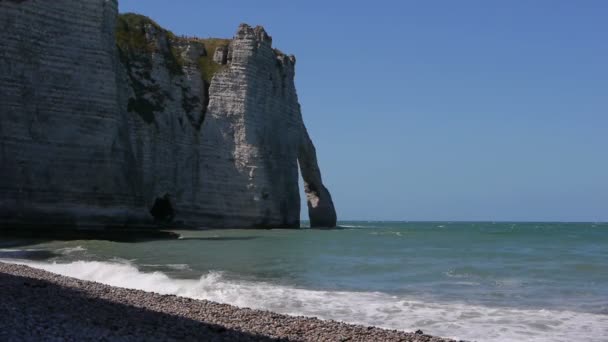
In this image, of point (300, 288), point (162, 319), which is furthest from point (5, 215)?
point (162, 319)

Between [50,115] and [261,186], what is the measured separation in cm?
1779

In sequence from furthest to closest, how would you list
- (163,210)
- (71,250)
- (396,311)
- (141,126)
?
(163,210) → (141,126) → (71,250) → (396,311)

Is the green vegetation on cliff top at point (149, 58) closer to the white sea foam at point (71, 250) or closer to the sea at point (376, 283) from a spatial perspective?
the sea at point (376, 283)

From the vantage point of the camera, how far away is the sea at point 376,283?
10266 mm

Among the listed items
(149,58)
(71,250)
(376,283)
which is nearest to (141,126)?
(149,58)

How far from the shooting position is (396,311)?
11078 millimetres

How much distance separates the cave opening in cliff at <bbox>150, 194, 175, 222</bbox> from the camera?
136ft

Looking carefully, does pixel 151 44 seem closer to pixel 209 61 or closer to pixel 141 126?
pixel 209 61

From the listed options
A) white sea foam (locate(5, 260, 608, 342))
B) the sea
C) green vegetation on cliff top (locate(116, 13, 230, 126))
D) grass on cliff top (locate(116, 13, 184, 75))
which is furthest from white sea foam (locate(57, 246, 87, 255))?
grass on cliff top (locate(116, 13, 184, 75))

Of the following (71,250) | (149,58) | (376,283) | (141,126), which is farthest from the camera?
(149,58)

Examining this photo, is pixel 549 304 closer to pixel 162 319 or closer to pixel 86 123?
pixel 162 319

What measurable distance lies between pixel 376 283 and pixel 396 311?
15.2ft

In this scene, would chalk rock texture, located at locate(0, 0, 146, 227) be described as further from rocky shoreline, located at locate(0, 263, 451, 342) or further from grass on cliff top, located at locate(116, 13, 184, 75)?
rocky shoreline, located at locate(0, 263, 451, 342)

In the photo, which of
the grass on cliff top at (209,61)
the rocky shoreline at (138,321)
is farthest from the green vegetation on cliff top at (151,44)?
the rocky shoreline at (138,321)
